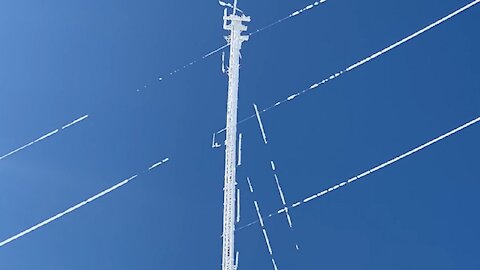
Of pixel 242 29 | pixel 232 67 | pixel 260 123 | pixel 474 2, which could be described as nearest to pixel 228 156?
pixel 232 67

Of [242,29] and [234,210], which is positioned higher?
[242,29]

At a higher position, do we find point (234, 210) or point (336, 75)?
point (336, 75)

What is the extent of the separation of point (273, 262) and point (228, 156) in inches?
136

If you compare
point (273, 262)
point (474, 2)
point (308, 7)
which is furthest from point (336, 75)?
point (273, 262)

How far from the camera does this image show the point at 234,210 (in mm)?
7137

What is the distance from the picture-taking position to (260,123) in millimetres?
10172

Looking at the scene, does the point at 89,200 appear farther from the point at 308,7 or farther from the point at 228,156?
the point at 308,7

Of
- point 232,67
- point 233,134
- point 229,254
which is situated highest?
point 232,67

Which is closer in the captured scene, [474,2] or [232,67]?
[232,67]

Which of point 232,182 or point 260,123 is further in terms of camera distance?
point 260,123

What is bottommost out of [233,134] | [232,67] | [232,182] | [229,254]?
[229,254]

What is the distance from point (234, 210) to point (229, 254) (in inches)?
19.9

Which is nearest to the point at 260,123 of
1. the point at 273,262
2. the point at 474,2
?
the point at 273,262

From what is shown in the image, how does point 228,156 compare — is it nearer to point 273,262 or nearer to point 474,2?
point 273,262
